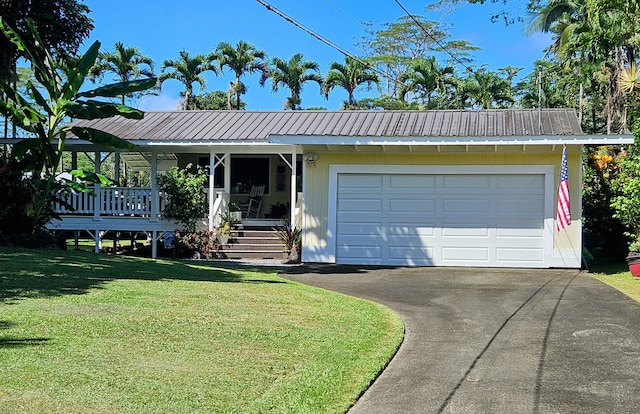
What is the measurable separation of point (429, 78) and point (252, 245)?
19.0 metres

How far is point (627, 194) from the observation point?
14.2 metres

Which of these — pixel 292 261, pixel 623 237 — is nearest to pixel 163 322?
pixel 292 261

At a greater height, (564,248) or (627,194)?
(627,194)

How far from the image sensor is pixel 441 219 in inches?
589

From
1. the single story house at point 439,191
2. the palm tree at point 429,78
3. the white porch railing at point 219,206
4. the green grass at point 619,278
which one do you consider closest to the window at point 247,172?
the white porch railing at point 219,206

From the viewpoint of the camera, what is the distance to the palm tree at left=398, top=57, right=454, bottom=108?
32750 mm

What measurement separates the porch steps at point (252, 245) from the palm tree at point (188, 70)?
2072 cm

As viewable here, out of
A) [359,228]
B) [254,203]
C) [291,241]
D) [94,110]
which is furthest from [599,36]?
[94,110]

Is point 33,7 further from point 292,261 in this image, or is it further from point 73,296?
point 73,296

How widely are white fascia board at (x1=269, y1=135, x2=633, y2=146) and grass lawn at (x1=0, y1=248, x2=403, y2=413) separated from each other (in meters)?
5.01

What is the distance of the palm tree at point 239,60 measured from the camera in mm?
36781

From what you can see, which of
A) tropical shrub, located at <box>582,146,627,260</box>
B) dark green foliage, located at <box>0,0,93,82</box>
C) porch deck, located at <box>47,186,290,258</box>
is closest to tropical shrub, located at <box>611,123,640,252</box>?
tropical shrub, located at <box>582,146,627,260</box>

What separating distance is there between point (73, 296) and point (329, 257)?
25.8 feet

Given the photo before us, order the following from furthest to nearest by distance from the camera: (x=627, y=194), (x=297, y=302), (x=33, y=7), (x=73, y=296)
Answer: (x=33, y=7)
(x=627, y=194)
(x=297, y=302)
(x=73, y=296)
